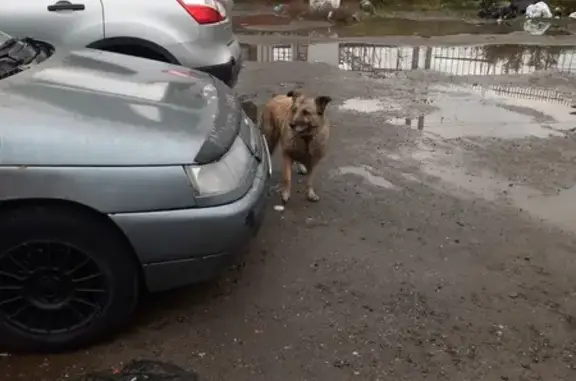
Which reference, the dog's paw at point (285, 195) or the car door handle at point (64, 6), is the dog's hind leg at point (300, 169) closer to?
the dog's paw at point (285, 195)

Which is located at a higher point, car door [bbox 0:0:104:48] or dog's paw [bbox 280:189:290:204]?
car door [bbox 0:0:104:48]

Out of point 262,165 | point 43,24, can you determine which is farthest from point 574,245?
point 43,24

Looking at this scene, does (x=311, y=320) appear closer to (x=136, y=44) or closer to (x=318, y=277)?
(x=318, y=277)

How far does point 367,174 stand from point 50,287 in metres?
3.01

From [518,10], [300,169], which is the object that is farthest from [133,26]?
[518,10]

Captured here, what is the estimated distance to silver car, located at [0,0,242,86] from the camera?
17.7ft

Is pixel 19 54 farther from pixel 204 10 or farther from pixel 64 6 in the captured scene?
pixel 204 10

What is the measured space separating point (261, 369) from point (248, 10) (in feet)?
42.8

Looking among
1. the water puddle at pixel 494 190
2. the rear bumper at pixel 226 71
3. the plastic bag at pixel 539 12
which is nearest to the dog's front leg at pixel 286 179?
the water puddle at pixel 494 190

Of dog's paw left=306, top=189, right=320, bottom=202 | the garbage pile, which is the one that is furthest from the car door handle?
the garbage pile

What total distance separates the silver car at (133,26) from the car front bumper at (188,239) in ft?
9.52

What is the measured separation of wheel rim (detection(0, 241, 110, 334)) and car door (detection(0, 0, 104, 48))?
2901mm

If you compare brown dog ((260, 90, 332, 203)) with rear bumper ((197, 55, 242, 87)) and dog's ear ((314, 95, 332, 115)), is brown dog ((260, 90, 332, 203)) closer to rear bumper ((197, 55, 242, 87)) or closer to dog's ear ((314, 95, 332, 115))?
dog's ear ((314, 95, 332, 115))

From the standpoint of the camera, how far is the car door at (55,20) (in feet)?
17.5
